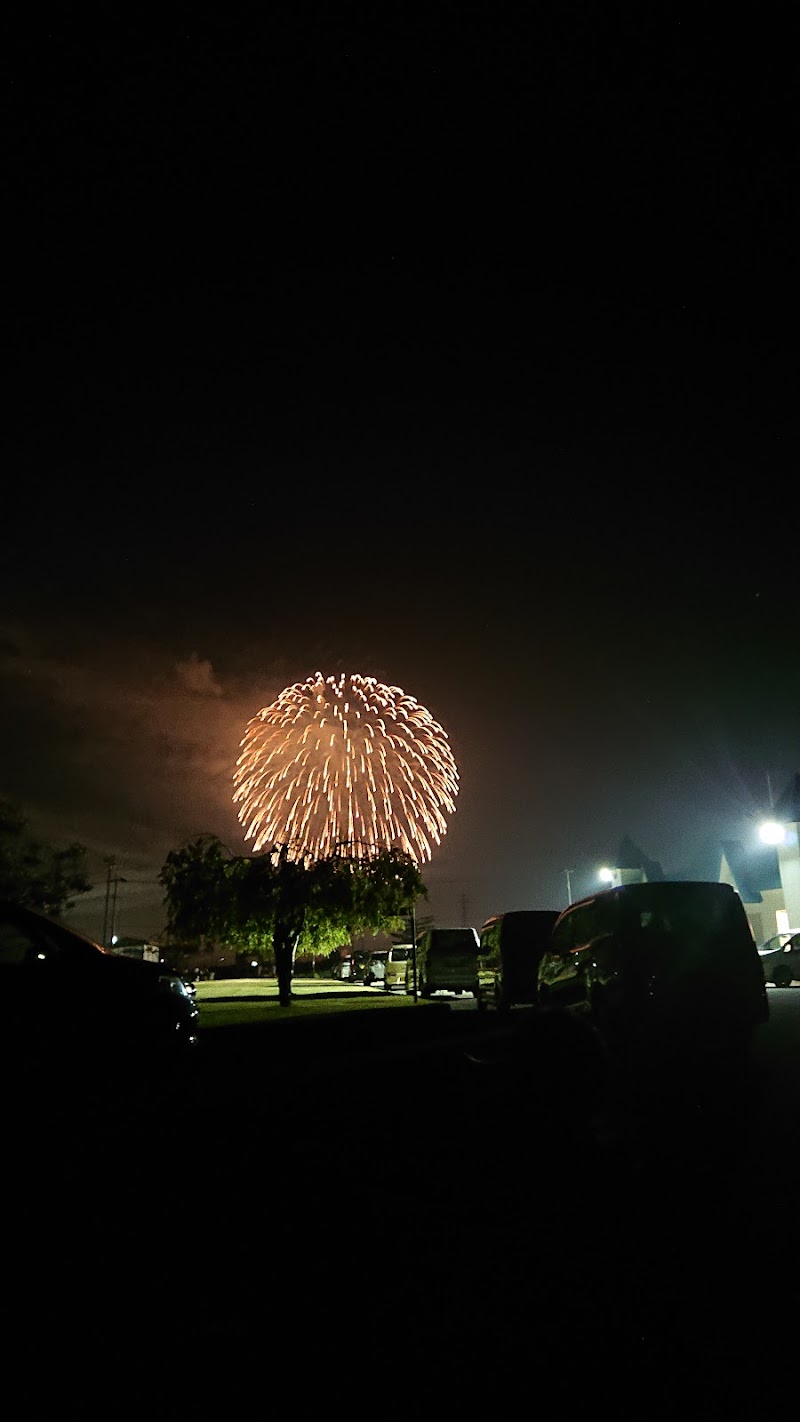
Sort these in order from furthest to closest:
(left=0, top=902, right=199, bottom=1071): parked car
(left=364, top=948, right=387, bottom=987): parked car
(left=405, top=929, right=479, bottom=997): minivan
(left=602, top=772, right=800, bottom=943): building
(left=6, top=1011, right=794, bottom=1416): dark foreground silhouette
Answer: (left=364, top=948, right=387, bottom=987): parked car, (left=602, top=772, right=800, bottom=943): building, (left=405, top=929, right=479, bottom=997): minivan, (left=0, top=902, right=199, bottom=1071): parked car, (left=6, top=1011, right=794, bottom=1416): dark foreground silhouette

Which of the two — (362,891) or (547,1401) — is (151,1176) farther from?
(362,891)

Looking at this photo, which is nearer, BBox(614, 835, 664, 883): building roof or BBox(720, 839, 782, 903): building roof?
BBox(720, 839, 782, 903): building roof

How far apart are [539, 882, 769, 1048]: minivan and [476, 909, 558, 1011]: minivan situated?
973 centimetres

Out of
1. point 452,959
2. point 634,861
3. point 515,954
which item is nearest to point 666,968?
point 515,954

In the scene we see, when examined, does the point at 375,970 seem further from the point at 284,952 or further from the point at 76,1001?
the point at 76,1001

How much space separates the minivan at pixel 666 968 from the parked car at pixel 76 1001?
3.56 m

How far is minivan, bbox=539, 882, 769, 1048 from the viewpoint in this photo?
25.8 ft

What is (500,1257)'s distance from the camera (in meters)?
4.02

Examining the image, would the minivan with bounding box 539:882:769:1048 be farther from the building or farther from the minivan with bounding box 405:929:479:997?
the building

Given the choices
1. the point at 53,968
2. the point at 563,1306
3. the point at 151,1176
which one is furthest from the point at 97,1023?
the point at 563,1306

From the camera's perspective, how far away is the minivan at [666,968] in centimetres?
788

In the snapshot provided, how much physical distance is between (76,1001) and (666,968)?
4.80 m

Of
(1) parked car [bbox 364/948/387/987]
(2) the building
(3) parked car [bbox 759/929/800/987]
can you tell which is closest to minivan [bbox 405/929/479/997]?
(3) parked car [bbox 759/929/800/987]

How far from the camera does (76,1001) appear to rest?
7.89 meters
